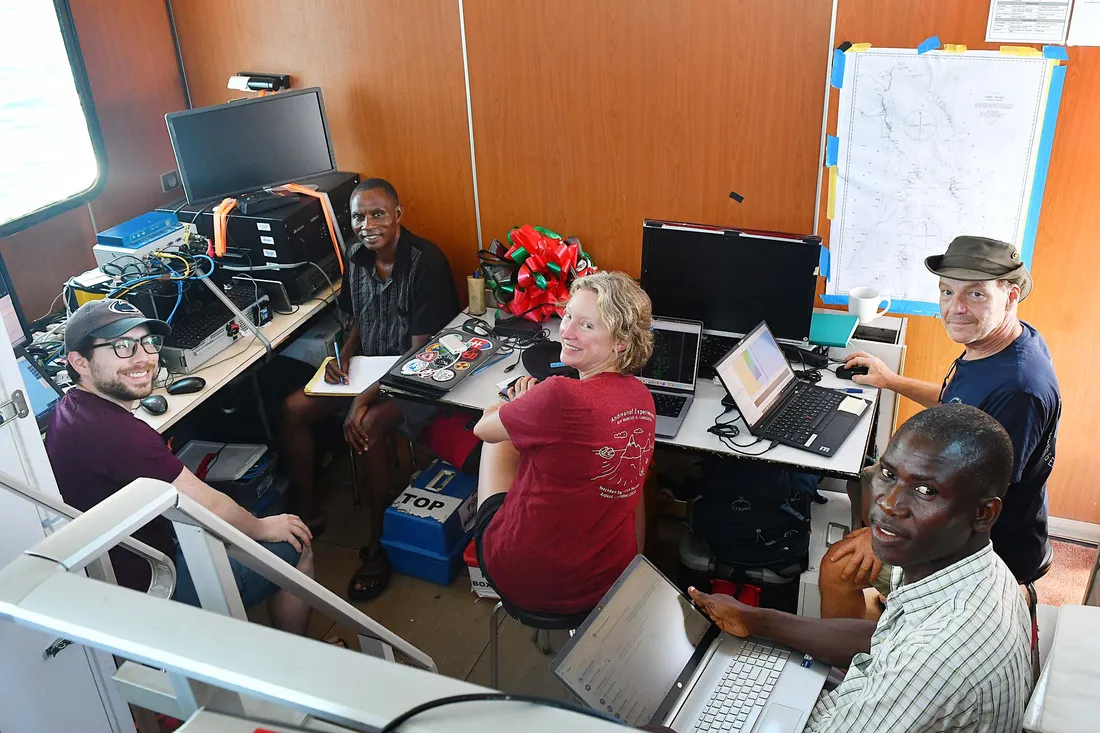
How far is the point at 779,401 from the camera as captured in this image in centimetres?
284

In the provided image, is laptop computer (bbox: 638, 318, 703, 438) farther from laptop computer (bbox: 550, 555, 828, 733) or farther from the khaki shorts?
laptop computer (bbox: 550, 555, 828, 733)

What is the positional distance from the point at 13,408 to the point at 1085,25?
3.02 meters

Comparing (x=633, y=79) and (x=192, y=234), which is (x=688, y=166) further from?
(x=192, y=234)

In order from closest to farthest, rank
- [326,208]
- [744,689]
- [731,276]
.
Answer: [744,689], [731,276], [326,208]

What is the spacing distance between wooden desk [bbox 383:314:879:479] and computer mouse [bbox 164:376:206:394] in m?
0.60

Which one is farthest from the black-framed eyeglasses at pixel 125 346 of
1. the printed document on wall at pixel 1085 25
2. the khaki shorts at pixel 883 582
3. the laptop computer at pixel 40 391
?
the printed document on wall at pixel 1085 25

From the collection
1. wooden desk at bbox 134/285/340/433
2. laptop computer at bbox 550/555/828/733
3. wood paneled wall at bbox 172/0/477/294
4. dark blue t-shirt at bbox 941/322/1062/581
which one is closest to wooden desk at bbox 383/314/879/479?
dark blue t-shirt at bbox 941/322/1062/581

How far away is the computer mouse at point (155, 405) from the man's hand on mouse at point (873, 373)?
223 centimetres

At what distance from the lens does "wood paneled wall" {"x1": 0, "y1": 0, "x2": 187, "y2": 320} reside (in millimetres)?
3238

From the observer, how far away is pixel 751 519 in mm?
2783

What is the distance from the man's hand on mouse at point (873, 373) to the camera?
2.86m

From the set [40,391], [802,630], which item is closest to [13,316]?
[40,391]

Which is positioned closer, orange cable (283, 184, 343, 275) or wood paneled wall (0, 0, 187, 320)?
wood paneled wall (0, 0, 187, 320)

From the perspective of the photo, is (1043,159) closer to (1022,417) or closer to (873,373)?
(873,373)
